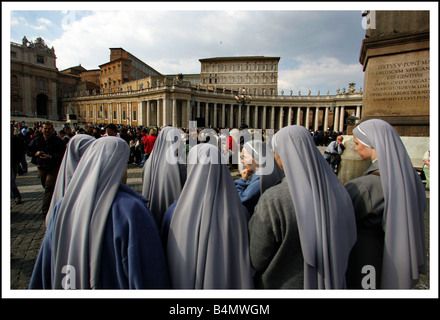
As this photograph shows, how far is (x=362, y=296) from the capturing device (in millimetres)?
1634

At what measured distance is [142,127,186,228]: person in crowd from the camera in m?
2.85

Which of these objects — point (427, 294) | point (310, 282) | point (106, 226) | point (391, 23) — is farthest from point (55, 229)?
point (391, 23)

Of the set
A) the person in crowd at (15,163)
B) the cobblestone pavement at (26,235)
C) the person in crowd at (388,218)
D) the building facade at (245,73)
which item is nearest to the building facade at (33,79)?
the building facade at (245,73)

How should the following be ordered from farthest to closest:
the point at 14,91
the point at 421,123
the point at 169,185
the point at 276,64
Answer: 1. the point at 276,64
2. the point at 14,91
3. the point at 421,123
4. the point at 169,185

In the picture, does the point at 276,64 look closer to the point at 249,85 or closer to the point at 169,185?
the point at 249,85

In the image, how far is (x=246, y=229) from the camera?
65.3 inches

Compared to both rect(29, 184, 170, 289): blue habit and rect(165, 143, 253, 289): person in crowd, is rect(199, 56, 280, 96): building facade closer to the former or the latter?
rect(165, 143, 253, 289): person in crowd

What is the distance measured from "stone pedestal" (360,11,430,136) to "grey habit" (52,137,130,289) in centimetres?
668

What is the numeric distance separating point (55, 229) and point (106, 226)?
15.6 inches

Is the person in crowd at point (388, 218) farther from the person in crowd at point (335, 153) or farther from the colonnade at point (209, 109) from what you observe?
the colonnade at point (209, 109)

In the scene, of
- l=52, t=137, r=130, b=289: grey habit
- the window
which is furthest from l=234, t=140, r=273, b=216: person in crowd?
the window

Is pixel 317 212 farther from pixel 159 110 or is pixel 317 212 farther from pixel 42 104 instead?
pixel 42 104

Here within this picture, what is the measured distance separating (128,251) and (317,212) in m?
1.29

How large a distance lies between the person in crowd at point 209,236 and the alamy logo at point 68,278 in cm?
67
